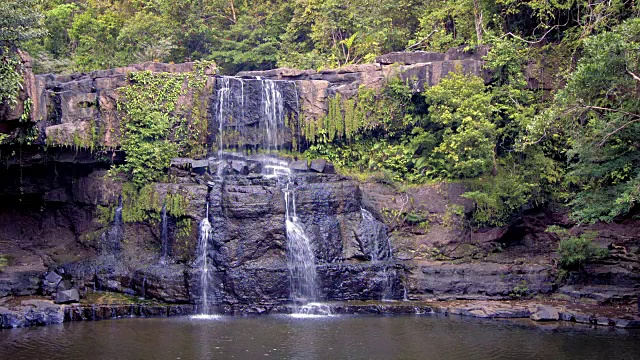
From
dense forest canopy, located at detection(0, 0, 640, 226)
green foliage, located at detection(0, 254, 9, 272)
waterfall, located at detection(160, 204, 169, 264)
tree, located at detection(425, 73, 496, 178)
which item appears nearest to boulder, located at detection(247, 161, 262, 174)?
dense forest canopy, located at detection(0, 0, 640, 226)

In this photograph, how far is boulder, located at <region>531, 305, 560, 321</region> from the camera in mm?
15164

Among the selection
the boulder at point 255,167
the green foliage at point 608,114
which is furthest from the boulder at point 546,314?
the boulder at point 255,167

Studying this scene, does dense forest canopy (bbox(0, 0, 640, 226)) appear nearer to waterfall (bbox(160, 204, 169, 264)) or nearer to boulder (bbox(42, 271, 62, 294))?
waterfall (bbox(160, 204, 169, 264))

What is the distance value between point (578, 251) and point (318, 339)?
8.33 m

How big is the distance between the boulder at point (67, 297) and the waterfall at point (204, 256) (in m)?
3.31

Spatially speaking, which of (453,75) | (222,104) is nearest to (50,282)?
(222,104)

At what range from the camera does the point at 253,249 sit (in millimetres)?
17797

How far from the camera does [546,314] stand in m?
15.2

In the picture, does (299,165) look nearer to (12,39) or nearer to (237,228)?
(237,228)

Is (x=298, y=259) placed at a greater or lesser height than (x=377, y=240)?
lesser

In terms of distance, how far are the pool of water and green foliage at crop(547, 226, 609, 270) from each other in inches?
115

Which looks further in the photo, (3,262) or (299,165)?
(299,165)

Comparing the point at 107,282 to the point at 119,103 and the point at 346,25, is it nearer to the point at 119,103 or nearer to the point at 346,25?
the point at 119,103

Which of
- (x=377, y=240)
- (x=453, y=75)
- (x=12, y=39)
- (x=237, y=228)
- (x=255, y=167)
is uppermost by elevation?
(x=453, y=75)
